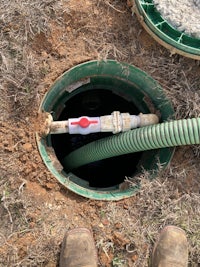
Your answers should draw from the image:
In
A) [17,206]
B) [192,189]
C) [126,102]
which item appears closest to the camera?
[17,206]

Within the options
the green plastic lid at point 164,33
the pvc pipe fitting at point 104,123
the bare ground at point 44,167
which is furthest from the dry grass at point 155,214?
the green plastic lid at point 164,33

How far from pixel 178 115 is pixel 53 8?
3.15 ft

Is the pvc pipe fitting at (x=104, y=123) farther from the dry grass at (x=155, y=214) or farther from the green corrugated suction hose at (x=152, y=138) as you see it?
the dry grass at (x=155, y=214)

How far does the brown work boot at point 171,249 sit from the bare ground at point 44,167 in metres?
0.04

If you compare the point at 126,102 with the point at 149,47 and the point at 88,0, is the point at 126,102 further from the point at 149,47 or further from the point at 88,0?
the point at 88,0

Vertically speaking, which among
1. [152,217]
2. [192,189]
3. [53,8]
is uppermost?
[53,8]

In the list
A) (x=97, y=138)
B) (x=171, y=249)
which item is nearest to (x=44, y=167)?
(x=171, y=249)

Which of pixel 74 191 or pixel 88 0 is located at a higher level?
pixel 88 0

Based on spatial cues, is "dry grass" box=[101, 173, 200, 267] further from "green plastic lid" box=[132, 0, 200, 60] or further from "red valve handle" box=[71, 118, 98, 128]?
"green plastic lid" box=[132, 0, 200, 60]

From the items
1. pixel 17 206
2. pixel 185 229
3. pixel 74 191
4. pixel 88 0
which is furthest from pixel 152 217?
pixel 88 0

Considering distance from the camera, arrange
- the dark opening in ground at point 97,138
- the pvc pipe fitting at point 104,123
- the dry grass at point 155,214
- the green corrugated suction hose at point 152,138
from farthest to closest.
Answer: the dark opening in ground at point 97,138 < the pvc pipe fitting at point 104,123 < the dry grass at point 155,214 < the green corrugated suction hose at point 152,138

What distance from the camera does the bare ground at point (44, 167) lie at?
1.91 metres

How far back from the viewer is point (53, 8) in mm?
1998

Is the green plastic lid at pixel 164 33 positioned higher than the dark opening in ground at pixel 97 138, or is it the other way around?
the green plastic lid at pixel 164 33
